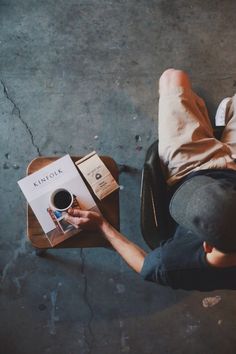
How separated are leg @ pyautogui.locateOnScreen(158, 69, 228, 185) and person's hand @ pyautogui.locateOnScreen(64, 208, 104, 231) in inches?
10.9

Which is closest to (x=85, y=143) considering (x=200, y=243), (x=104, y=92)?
(x=104, y=92)

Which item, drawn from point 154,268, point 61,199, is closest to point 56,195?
point 61,199

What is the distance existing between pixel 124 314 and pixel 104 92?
1.03 metres

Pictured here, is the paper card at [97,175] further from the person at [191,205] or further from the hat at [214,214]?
the hat at [214,214]

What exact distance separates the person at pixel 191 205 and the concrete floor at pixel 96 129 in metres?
0.48

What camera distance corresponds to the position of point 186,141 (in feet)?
4.51

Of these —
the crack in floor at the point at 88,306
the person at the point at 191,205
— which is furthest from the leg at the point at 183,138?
the crack in floor at the point at 88,306

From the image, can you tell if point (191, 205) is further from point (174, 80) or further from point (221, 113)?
point (221, 113)

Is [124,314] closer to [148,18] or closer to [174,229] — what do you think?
[174,229]

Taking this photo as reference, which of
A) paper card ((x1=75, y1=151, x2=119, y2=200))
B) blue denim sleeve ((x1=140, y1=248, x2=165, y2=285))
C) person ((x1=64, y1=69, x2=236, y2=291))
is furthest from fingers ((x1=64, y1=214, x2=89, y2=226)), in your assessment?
blue denim sleeve ((x1=140, y1=248, x2=165, y2=285))

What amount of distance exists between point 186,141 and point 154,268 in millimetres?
456

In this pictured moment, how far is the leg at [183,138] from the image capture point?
1359mm

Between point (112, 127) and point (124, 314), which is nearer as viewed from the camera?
point (124, 314)

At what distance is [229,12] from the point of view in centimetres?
205
